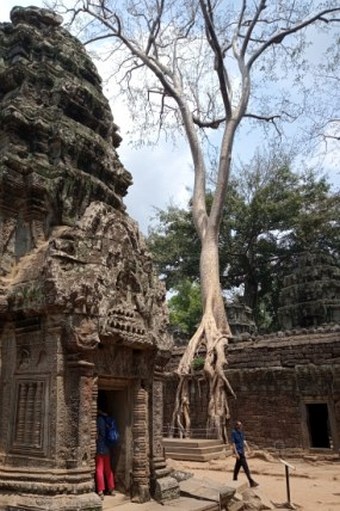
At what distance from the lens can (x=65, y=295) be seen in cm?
554

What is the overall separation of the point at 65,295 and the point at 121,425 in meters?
2.34

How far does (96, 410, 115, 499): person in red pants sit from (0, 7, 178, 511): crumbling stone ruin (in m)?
0.24

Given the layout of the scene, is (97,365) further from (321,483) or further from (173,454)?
(173,454)

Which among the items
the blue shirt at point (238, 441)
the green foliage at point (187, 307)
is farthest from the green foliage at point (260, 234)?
the blue shirt at point (238, 441)

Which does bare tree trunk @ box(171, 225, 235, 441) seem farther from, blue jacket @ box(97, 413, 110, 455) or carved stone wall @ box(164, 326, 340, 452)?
blue jacket @ box(97, 413, 110, 455)

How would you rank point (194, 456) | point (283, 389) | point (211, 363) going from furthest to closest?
point (211, 363) → point (283, 389) → point (194, 456)

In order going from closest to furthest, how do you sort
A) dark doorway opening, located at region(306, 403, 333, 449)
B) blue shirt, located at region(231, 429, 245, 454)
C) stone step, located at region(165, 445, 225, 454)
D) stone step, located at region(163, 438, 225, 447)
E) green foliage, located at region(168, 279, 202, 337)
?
1. blue shirt, located at region(231, 429, 245, 454)
2. stone step, located at region(165, 445, 225, 454)
3. stone step, located at region(163, 438, 225, 447)
4. dark doorway opening, located at region(306, 403, 333, 449)
5. green foliage, located at region(168, 279, 202, 337)

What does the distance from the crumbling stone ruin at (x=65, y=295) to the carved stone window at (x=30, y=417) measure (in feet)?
0.04

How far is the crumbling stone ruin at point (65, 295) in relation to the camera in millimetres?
5469

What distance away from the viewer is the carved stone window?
5484mm

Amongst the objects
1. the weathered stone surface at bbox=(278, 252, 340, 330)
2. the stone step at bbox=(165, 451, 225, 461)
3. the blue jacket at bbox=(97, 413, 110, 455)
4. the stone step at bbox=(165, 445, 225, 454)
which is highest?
the weathered stone surface at bbox=(278, 252, 340, 330)

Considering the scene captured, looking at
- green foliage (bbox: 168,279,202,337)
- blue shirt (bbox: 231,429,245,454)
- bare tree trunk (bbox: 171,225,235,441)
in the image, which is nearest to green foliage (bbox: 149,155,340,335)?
green foliage (bbox: 168,279,202,337)

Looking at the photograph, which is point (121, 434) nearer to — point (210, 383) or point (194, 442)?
point (194, 442)

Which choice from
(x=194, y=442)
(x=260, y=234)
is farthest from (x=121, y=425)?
(x=260, y=234)
